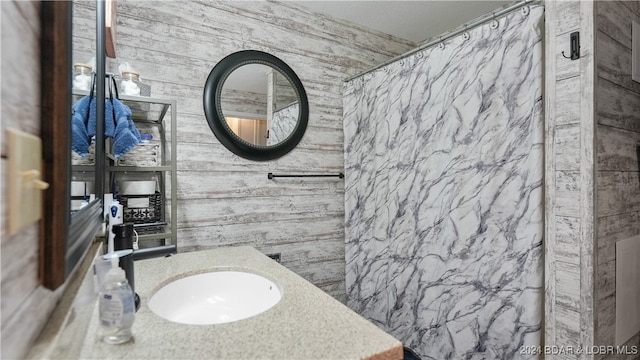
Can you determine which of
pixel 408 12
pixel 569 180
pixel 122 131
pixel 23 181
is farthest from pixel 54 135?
pixel 408 12

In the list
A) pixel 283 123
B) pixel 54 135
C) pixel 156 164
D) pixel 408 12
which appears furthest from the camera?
pixel 408 12

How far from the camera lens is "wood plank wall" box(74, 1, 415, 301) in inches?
70.2

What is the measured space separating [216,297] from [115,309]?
622 mm

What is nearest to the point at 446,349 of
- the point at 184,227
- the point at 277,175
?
the point at 277,175

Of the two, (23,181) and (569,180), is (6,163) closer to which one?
(23,181)

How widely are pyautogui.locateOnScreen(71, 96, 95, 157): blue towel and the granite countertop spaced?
444mm

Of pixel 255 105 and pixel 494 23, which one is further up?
pixel 494 23

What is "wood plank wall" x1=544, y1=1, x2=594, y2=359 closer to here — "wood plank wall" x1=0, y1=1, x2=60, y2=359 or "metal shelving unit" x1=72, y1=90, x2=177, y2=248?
"wood plank wall" x1=0, y1=1, x2=60, y2=359

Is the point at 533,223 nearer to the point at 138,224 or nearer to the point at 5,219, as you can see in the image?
the point at 5,219

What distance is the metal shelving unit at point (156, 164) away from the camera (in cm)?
142

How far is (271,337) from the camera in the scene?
2.37 feet

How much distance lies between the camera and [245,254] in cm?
154

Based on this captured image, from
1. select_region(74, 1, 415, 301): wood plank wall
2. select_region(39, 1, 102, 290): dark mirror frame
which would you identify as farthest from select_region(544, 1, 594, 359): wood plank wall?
select_region(39, 1, 102, 290): dark mirror frame

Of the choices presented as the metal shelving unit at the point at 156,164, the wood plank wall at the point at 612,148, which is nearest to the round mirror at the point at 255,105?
the metal shelving unit at the point at 156,164
